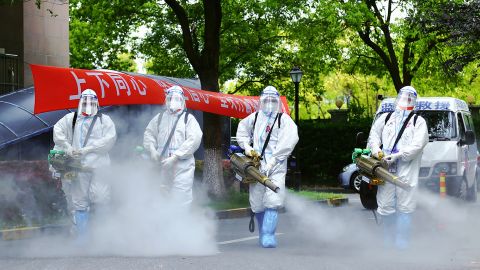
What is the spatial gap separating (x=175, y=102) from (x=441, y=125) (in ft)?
23.9

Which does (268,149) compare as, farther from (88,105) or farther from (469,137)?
(469,137)

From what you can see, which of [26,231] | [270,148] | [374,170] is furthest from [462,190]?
[26,231]

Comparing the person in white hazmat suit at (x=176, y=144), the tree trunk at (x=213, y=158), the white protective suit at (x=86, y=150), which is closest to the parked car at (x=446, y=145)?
the tree trunk at (x=213, y=158)

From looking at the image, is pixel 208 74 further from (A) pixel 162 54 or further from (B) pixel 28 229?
(A) pixel 162 54

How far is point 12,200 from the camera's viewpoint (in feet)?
41.8

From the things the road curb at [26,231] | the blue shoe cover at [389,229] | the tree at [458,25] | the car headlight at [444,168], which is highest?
the tree at [458,25]

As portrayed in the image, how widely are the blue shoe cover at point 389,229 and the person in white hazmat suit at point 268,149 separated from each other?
120 cm

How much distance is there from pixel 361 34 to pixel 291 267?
2038 centimetres

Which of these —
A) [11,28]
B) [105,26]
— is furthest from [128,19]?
[11,28]

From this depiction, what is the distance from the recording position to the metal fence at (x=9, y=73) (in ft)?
64.7

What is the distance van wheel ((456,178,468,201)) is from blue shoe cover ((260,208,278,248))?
6.72m

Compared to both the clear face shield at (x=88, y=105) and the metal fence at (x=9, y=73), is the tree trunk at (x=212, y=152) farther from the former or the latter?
the clear face shield at (x=88, y=105)

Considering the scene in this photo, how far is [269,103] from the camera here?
10273mm

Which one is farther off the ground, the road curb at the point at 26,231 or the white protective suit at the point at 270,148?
the white protective suit at the point at 270,148
